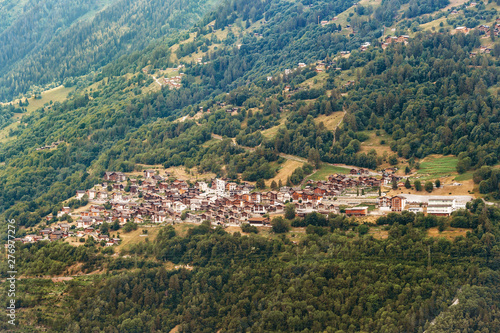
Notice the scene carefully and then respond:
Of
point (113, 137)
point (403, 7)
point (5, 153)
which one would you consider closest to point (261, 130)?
point (113, 137)

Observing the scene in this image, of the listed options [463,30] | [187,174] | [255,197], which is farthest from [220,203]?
[463,30]

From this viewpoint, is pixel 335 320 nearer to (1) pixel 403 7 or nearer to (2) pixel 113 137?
(2) pixel 113 137

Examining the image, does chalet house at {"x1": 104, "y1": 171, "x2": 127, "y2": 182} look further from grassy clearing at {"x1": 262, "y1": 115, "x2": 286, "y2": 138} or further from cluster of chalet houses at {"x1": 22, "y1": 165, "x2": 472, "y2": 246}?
grassy clearing at {"x1": 262, "y1": 115, "x2": 286, "y2": 138}

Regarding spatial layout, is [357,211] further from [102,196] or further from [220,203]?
[102,196]

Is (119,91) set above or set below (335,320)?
above

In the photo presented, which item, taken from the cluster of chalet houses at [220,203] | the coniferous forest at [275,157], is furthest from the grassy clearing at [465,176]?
the cluster of chalet houses at [220,203]

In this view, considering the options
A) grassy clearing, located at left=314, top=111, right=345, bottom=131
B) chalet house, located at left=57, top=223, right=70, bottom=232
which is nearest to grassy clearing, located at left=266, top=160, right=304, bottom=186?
grassy clearing, located at left=314, top=111, right=345, bottom=131
